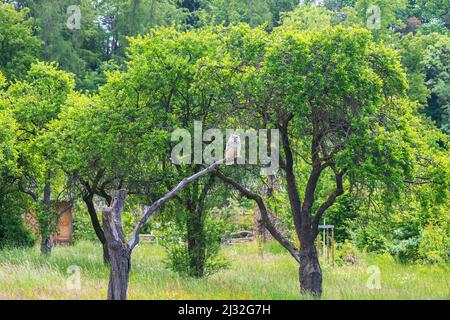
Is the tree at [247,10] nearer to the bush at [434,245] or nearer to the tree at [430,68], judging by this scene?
the tree at [430,68]

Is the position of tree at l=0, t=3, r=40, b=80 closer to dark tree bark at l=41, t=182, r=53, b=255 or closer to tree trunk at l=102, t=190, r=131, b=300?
dark tree bark at l=41, t=182, r=53, b=255

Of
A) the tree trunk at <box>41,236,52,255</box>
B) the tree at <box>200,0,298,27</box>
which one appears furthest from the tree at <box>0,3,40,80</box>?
the tree trunk at <box>41,236,52,255</box>

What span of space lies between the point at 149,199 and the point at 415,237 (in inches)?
366

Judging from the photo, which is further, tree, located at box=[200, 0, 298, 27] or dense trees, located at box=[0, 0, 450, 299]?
tree, located at box=[200, 0, 298, 27]

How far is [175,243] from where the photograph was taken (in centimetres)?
2055

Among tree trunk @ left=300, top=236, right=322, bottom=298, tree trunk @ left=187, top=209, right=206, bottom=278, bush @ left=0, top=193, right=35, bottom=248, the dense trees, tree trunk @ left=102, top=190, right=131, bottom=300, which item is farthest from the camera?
bush @ left=0, top=193, right=35, bottom=248

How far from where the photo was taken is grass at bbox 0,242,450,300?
16.3 m

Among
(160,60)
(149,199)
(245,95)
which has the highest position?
(160,60)

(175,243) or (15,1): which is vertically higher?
(15,1)

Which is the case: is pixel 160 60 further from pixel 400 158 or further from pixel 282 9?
pixel 282 9

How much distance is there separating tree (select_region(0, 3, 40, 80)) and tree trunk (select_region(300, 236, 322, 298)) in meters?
32.5

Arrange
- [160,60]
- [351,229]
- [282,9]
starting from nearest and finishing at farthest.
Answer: [160,60] → [351,229] → [282,9]

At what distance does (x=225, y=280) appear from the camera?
1912cm

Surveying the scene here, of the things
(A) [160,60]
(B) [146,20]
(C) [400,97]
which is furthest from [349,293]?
(B) [146,20]
